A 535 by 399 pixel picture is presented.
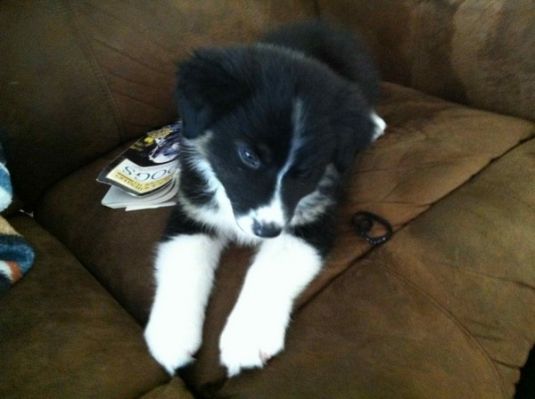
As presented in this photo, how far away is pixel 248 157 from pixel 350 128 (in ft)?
1.11

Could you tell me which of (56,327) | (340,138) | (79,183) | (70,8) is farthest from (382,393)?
(70,8)

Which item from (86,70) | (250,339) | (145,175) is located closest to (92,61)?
(86,70)

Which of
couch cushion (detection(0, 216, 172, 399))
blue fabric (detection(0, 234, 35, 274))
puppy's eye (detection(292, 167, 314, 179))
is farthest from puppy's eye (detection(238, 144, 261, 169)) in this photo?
blue fabric (detection(0, 234, 35, 274))

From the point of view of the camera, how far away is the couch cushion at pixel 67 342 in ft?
4.07

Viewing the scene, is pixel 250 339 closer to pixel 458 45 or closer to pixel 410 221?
pixel 410 221

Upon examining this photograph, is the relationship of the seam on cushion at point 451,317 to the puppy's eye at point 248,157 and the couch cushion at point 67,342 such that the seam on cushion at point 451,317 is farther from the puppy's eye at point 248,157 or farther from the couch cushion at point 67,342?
the couch cushion at point 67,342

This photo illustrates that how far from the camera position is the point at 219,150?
56.9 inches

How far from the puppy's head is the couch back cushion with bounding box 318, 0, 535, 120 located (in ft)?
3.19

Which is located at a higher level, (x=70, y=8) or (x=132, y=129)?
(x=70, y=8)

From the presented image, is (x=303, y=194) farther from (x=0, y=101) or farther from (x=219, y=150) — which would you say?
(x=0, y=101)

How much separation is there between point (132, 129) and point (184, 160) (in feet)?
2.10

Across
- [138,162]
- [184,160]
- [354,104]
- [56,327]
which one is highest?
[354,104]

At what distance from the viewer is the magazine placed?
1.89 m

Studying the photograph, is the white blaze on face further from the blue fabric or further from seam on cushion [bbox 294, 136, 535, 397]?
the blue fabric
